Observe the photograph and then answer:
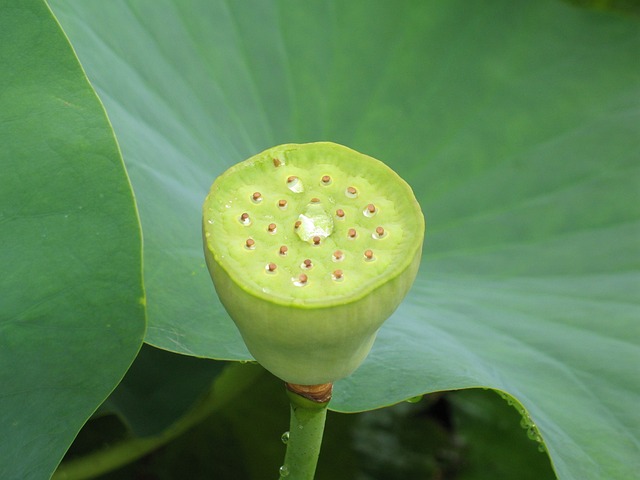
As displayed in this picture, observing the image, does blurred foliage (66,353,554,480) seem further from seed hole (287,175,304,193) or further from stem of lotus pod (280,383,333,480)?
seed hole (287,175,304,193)

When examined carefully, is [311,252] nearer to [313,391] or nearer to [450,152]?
[313,391]

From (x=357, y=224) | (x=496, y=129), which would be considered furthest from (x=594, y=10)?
(x=357, y=224)

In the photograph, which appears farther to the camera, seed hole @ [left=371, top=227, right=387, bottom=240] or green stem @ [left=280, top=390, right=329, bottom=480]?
green stem @ [left=280, top=390, right=329, bottom=480]

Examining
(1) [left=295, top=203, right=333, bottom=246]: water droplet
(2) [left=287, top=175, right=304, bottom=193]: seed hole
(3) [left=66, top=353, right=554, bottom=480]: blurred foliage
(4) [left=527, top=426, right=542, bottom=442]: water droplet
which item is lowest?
(3) [left=66, top=353, right=554, bottom=480]: blurred foliage

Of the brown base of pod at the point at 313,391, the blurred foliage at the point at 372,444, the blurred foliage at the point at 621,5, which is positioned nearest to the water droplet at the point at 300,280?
the brown base of pod at the point at 313,391

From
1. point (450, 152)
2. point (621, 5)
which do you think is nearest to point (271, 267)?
point (450, 152)

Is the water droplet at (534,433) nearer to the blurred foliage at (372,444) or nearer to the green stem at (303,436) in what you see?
the green stem at (303,436)

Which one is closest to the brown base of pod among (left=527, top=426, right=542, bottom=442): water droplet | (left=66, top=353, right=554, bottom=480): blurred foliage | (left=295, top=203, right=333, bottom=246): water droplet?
(left=295, top=203, right=333, bottom=246): water droplet
